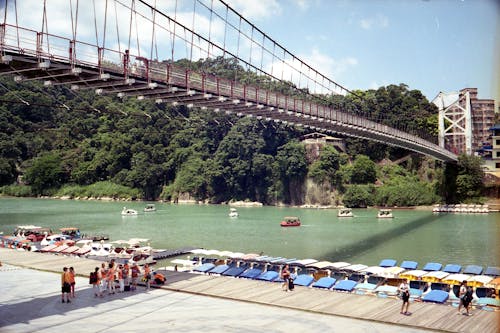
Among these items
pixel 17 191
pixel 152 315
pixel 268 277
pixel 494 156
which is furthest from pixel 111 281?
pixel 17 191

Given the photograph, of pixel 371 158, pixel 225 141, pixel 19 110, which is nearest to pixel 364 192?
pixel 371 158

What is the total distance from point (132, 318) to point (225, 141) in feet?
237

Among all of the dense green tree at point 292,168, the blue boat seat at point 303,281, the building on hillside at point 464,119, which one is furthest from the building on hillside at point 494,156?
the blue boat seat at point 303,281

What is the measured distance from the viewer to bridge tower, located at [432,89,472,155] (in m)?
78.5

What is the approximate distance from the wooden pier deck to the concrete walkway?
1.27 ft

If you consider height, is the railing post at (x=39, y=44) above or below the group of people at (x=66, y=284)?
above

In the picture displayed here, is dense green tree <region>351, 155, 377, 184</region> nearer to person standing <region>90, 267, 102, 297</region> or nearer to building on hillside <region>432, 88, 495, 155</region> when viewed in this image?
building on hillside <region>432, 88, 495, 155</region>

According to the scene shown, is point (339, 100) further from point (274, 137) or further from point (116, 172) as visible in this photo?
point (116, 172)

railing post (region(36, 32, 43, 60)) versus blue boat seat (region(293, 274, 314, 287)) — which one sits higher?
railing post (region(36, 32, 43, 60))

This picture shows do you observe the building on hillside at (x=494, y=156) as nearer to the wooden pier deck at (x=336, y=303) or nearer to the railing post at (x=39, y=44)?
the wooden pier deck at (x=336, y=303)

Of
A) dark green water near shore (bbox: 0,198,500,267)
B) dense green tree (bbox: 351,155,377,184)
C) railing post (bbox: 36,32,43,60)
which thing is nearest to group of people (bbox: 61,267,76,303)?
railing post (bbox: 36,32,43,60)

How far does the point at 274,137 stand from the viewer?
85.3m

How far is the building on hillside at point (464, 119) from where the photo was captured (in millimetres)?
79181

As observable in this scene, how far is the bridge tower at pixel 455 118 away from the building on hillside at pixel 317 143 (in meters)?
14.3
